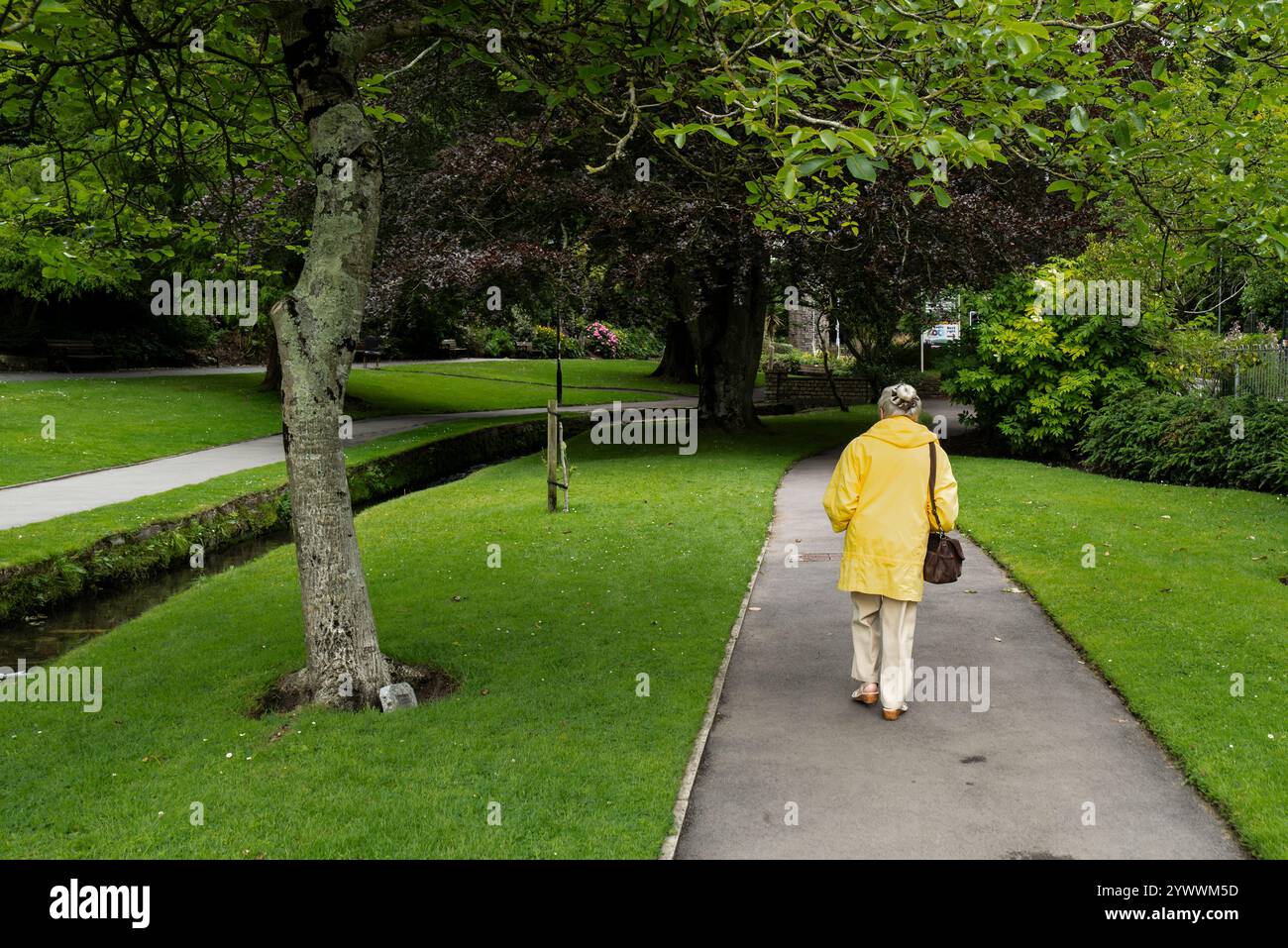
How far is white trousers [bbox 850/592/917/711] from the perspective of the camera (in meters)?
6.82

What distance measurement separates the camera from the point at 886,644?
6.84 m

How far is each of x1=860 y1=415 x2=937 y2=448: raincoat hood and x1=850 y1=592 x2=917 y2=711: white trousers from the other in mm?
993

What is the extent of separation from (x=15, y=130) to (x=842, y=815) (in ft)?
30.9

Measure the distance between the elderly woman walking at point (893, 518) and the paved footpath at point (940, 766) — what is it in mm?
432

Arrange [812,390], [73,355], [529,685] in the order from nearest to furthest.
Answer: [529,685]
[73,355]
[812,390]

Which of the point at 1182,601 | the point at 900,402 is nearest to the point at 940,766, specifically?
the point at 900,402

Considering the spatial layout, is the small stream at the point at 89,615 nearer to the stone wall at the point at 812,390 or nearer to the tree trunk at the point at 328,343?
the tree trunk at the point at 328,343

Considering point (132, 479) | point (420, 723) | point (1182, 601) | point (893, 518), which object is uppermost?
point (893, 518)

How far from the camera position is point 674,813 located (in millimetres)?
5402

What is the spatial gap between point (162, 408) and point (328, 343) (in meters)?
22.6

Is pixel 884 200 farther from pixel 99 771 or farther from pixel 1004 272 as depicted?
pixel 99 771

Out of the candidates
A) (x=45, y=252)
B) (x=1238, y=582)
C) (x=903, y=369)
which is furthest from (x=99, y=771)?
(x=903, y=369)

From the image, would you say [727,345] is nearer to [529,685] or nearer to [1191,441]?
[1191,441]

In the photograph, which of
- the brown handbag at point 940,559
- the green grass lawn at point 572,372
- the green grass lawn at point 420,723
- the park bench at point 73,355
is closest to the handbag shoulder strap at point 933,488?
the brown handbag at point 940,559
